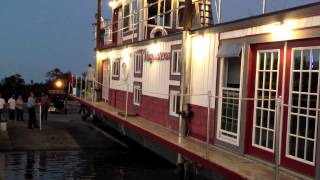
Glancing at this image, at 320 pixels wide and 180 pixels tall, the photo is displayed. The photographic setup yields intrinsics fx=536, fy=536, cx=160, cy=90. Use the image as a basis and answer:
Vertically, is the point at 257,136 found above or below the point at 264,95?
below

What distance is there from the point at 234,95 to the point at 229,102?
18cm

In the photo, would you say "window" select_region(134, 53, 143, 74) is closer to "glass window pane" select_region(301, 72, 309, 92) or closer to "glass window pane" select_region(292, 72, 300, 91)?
"glass window pane" select_region(292, 72, 300, 91)

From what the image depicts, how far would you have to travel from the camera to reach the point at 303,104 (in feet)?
23.3

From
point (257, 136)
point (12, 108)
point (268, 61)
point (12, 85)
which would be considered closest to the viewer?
point (268, 61)

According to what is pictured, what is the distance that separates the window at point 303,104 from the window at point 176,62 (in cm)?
476

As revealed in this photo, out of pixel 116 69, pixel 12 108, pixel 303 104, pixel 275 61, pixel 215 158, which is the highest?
pixel 275 61

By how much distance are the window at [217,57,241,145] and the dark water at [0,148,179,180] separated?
3.57 meters

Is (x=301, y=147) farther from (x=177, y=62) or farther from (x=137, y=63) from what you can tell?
(x=137, y=63)

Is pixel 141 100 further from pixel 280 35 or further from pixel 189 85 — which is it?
pixel 280 35

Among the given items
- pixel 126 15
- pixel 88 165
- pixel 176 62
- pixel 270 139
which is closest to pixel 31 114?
pixel 126 15

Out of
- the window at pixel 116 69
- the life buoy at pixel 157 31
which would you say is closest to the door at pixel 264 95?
the life buoy at pixel 157 31

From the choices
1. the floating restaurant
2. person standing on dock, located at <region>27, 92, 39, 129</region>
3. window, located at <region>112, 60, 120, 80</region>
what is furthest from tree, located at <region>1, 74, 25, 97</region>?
the floating restaurant

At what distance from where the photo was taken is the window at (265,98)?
7.80 meters

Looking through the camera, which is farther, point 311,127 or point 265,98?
point 265,98
